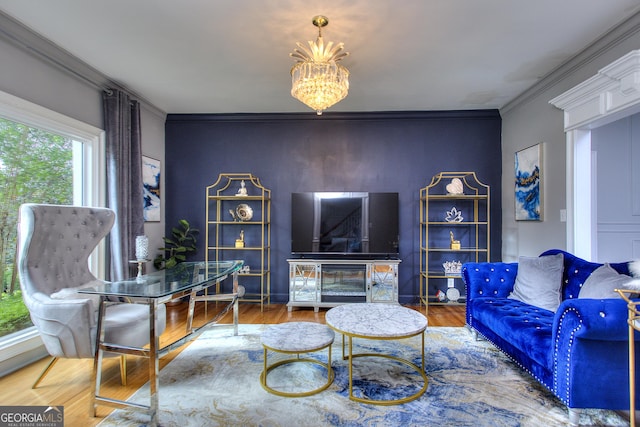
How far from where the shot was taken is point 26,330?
2607mm

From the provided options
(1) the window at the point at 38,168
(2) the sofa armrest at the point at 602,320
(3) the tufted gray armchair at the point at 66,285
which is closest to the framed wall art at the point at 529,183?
(2) the sofa armrest at the point at 602,320

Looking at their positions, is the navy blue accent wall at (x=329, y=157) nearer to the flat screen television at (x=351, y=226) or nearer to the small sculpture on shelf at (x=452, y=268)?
the flat screen television at (x=351, y=226)

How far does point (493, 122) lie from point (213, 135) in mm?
3889

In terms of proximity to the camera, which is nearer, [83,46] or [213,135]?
[83,46]

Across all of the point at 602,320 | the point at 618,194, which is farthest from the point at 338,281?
the point at 618,194

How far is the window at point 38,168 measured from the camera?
96.8 inches

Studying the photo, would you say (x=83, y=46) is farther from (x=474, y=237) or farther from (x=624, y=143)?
(x=624, y=143)

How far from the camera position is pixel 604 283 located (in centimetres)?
206

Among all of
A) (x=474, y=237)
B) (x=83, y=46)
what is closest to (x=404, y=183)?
(x=474, y=237)

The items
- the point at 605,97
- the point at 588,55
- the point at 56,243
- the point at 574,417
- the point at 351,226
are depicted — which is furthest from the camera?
the point at 351,226

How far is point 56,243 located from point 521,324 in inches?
132

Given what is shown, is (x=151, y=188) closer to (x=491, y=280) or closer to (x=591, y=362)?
(x=491, y=280)

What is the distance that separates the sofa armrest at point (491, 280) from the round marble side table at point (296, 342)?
1537 mm

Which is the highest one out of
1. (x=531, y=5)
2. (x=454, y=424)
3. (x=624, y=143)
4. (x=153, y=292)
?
(x=531, y=5)
